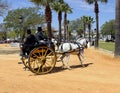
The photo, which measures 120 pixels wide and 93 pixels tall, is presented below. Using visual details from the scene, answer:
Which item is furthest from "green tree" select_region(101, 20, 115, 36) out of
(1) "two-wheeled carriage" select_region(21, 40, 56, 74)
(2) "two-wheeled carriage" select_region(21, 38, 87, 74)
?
(1) "two-wheeled carriage" select_region(21, 40, 56, 74)

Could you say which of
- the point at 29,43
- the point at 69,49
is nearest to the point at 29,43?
the point at 29,43

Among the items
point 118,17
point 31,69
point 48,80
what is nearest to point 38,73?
point 31,69

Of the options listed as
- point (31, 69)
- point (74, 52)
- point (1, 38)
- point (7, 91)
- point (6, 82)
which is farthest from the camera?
point (1, 38)

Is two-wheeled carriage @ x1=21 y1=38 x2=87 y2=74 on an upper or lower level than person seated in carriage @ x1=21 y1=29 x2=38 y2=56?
lower

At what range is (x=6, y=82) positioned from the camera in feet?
44.0

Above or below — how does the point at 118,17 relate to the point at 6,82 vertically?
above

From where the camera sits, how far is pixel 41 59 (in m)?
16.4

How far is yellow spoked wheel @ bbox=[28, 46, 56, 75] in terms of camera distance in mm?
16062

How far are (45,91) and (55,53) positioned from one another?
4749 millimetres

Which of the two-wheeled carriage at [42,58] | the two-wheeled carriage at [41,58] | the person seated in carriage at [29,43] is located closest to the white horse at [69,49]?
the two-wheeled carriage at [42,58]

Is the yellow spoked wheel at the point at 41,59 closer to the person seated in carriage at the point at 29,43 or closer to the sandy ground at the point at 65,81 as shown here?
the sandy ground at the point at 65,81

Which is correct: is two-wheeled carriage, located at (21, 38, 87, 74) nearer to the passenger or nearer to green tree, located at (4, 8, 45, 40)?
the passenger

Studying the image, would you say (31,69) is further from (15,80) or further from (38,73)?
Answer: (15,80)

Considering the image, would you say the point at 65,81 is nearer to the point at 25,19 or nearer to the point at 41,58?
the point at 41,58
